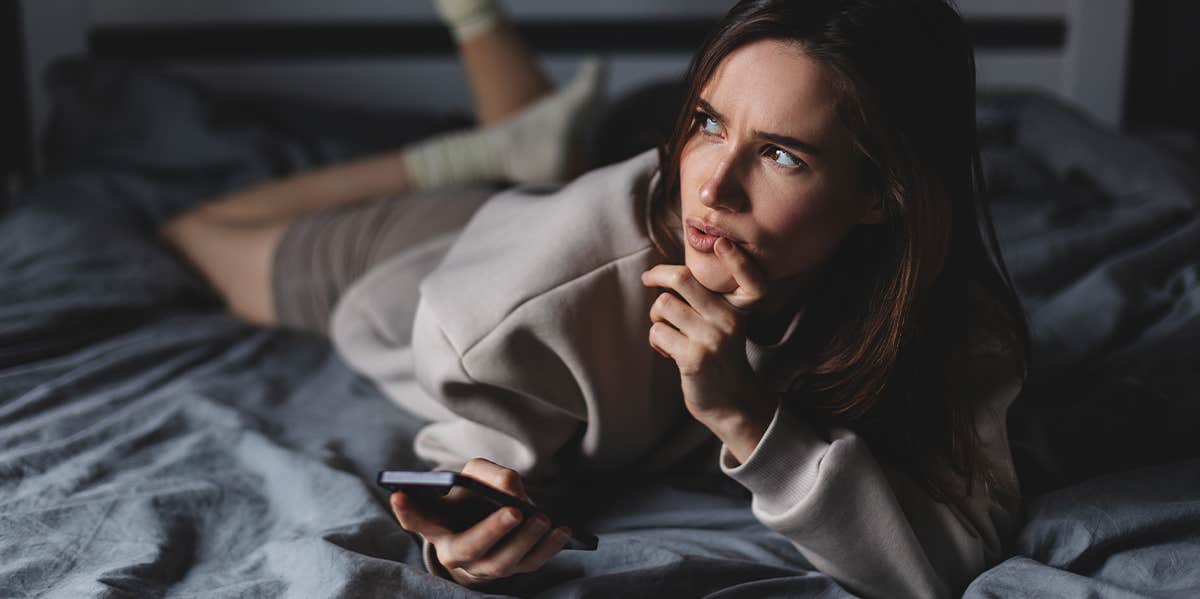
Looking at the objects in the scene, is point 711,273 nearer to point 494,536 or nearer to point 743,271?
point 743,271

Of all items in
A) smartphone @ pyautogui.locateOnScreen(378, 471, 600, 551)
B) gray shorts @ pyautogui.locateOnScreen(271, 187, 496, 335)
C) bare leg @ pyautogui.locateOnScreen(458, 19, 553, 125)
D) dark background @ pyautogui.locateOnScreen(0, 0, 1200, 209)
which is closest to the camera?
smartphone @ pyautogui.locateOnScreen(378, 471, 600, 551)

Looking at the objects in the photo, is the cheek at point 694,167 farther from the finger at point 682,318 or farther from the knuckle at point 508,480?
the knuckle at point 508,480

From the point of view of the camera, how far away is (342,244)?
51.4 inches

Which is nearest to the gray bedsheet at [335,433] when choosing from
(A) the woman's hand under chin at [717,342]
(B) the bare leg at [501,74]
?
(A) the woman's hand under chin at [717,342]

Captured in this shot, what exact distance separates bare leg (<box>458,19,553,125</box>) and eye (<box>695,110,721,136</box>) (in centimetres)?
93

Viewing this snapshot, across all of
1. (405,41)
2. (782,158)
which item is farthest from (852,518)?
(405,41)

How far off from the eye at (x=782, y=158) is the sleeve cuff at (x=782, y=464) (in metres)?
0.19

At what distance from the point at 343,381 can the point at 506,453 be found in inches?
14.4

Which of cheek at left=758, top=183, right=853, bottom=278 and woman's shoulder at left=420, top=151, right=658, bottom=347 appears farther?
woman's shoulder at left=420, top=151, right=658, bottom=347

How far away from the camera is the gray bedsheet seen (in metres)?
0.74

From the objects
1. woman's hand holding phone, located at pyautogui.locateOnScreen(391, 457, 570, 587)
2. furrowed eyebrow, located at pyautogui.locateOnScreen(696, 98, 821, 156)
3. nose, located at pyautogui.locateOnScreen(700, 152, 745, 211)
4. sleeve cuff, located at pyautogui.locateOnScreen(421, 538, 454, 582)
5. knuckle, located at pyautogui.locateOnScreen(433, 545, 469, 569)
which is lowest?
sleeve cuff, located at pyautogui.locateOnScreen(421, 538, 454, 582)

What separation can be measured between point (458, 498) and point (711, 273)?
0.80ft

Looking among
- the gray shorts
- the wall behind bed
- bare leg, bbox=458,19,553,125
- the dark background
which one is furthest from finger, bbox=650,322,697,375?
the dark background

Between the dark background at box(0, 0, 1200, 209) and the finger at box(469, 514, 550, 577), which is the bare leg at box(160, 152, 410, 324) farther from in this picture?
the dark background at box(0, 0, 1200, 209)
